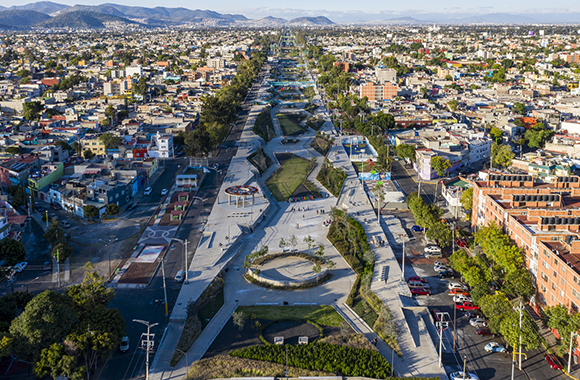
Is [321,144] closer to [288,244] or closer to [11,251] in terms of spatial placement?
[288,244]

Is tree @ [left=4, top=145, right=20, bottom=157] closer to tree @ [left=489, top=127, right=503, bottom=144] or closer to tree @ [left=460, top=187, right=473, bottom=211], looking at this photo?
tree @ [left=460, top=187, right=473, bottom=211]

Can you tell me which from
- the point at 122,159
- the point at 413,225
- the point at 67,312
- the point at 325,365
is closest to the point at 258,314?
the point at 325,365

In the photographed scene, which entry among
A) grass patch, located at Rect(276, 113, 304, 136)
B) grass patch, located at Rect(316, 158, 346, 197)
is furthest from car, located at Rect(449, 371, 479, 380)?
grass patch, located at Rect(276, 113, 304, 136)

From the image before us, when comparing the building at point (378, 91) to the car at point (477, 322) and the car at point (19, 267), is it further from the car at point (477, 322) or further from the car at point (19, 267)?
the car at point (19, 267)

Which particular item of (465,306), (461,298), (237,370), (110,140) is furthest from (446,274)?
(110,140)

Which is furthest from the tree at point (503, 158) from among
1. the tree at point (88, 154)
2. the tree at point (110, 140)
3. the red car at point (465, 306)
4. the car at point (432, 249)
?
the tree at point (88, 154)

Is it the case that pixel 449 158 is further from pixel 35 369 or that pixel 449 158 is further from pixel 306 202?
pixel 35 369

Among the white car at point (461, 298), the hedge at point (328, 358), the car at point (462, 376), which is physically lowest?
Answer: the white car at point (461, 298)
